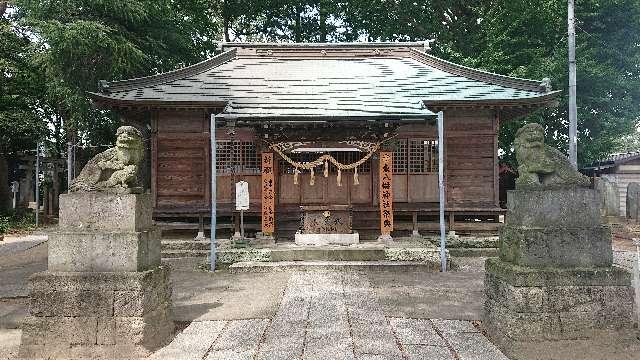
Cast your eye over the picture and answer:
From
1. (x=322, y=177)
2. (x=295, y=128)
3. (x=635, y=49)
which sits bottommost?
(x=322, y=177)

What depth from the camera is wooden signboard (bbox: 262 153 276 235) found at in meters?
11.4

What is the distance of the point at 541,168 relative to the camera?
4613 mm

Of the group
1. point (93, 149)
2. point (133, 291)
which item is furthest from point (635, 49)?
point (93, 149)

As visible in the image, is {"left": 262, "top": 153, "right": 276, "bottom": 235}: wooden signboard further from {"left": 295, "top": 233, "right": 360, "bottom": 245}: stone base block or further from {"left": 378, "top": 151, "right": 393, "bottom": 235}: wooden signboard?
{"left": 378, "top": 151, "right": 393, "bottom": 235}: wooden signboard

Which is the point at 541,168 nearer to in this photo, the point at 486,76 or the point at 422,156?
the point at 422,156

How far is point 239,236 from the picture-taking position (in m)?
11.9

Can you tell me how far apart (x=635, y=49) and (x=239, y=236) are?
66.9 feet

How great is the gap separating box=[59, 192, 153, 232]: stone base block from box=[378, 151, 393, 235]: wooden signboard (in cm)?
764

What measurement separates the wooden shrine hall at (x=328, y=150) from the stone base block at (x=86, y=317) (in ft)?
22.8

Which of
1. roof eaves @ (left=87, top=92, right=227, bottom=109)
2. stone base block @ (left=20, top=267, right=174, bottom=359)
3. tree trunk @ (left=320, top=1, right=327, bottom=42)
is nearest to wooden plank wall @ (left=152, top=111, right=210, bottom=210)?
roof eaves @ (left=87, top=92, right=227, bottom=109)

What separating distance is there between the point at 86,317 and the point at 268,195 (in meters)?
7.28

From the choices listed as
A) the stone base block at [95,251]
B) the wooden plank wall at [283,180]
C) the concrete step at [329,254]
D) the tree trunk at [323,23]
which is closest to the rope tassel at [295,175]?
the wooden plank wall at [283,180]

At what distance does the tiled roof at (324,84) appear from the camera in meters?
11.4

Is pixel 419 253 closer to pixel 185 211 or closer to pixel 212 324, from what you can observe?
pixel 212 324
